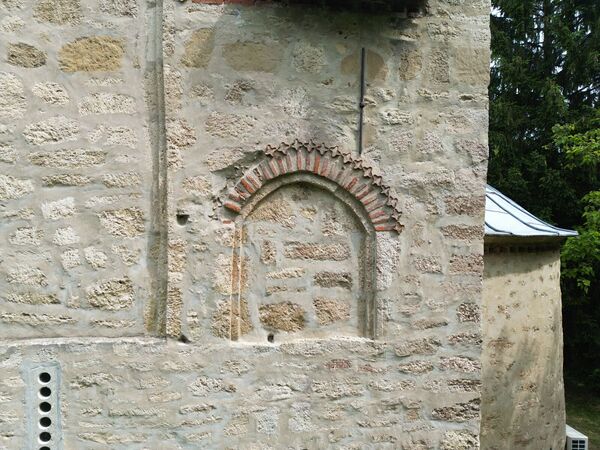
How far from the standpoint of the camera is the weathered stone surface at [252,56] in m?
2.85

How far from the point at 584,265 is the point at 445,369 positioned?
6390 mm

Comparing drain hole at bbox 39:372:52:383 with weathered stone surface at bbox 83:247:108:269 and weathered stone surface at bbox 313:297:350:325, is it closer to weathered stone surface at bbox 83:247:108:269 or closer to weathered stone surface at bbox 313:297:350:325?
weathered stone surface at bbox 83:247:108:269

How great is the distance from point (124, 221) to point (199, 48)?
98cm

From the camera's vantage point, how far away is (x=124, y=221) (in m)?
2.84

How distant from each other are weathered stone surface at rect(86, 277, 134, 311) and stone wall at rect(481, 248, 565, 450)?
328 cm

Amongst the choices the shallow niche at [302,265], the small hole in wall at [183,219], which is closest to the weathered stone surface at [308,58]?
the shallow niche at [302,265]

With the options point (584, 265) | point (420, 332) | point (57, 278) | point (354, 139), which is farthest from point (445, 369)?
point (584, 265)

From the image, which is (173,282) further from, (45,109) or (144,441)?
(45,109)

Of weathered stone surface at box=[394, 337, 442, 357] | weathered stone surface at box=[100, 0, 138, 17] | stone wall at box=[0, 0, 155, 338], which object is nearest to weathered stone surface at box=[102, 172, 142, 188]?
stone wall at box=[0, 0, 155, 338]

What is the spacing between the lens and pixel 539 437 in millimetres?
5578

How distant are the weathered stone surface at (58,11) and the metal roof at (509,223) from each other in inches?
140

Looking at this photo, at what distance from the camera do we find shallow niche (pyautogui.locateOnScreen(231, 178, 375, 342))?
2.91 metres

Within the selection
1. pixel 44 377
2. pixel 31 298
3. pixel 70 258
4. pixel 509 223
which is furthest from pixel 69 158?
pixel 509 223

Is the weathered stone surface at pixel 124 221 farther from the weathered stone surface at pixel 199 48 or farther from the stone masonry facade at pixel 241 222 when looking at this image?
the weathered stone surface at pixel 199 48
